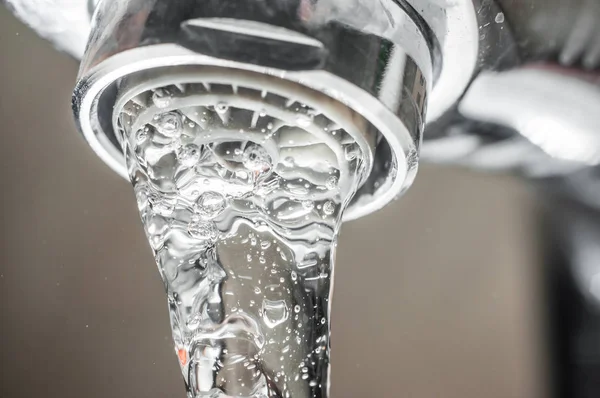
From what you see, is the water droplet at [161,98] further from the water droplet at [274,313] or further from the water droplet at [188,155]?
the water droplet at [274,313]

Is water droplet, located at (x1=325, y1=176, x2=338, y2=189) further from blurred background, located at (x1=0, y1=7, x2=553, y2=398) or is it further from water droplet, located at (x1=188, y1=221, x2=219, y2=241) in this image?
blurred background, located at (x1=0, y1=7, x2=553, y2=398)

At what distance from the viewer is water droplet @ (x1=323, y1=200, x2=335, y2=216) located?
37 cm

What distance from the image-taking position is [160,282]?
0.57 meters

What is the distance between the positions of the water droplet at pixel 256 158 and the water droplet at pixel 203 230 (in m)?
0.05

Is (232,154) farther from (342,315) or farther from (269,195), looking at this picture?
(342,315)

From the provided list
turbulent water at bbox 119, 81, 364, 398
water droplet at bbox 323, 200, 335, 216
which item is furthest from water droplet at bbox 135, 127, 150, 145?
water droplet at bbox 323, 200, 335, 216

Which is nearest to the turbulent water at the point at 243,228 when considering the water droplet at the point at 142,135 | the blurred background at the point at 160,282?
the water droplet at the point at 142,135

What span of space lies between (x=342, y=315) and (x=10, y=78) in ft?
1.10

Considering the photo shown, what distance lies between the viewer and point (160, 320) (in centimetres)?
58

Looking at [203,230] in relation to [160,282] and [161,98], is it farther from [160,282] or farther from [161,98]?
[160,282]

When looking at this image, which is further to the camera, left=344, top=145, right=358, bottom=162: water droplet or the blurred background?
the blurred background

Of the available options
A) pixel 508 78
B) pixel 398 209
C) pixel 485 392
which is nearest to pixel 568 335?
pixel 485 392

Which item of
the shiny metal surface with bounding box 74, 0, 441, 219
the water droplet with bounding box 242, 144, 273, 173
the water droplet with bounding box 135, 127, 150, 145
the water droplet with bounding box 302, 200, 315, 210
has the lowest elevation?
the water droplet with bounding box 302, 200, 315, 210

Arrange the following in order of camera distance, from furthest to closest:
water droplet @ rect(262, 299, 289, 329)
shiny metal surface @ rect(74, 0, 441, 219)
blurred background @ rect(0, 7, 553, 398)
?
blurred background @ rect(0, 7, 553, 398)
water droplet @ rect(262, 299, 289, 329)
shiny metal surface @ rect(74, 0, 441, 219)
